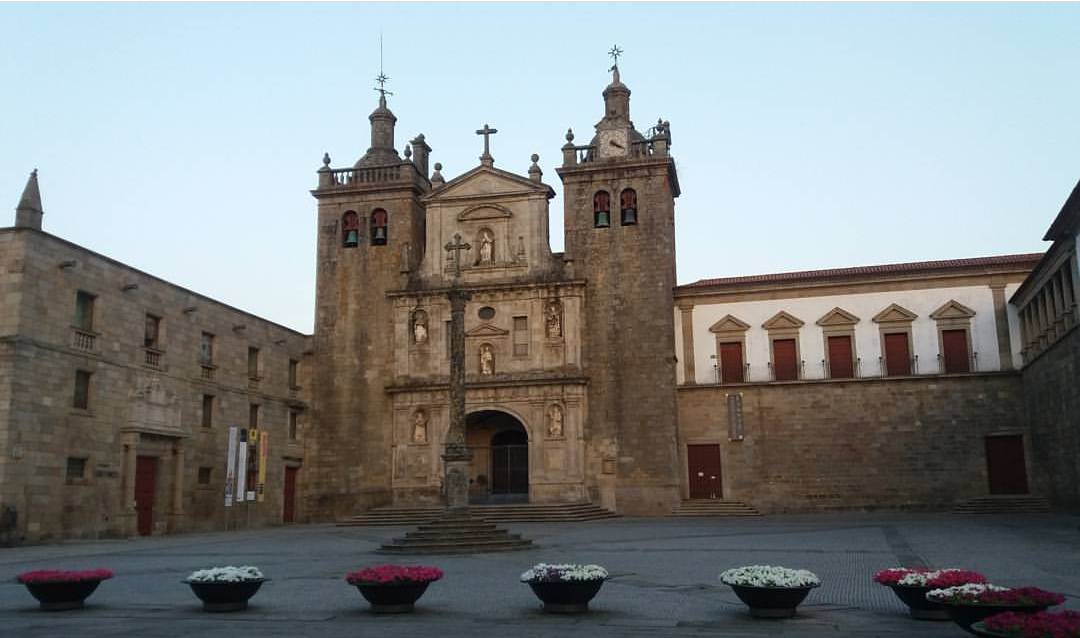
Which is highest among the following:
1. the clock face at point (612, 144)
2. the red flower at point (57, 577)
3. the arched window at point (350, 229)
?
the clock face at point (612, 144)

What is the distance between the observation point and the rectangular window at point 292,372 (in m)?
39.7

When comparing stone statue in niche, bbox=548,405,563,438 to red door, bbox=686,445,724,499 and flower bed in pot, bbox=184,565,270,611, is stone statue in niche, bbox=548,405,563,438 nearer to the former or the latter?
red door, bbox=686,445,724,499

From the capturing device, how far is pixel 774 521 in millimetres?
32062

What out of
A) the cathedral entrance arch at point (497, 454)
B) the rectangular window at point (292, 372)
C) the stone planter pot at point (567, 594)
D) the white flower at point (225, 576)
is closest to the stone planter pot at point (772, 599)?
the stone planter pot at point (567, 594)

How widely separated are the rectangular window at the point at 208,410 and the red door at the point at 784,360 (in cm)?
2131

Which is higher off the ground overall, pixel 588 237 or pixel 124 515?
pixel 588 237

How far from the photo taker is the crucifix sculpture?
76.9ft

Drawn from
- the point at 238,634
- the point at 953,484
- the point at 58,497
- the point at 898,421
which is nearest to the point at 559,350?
the point at 898,421

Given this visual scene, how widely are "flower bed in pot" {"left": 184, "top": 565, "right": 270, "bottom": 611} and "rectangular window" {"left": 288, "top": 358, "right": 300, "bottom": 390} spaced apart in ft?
90.6

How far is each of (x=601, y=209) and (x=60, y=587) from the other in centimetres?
2976

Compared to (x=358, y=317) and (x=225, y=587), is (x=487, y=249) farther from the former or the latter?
(x=225, y=587)

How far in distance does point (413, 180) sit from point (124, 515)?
1861 cm

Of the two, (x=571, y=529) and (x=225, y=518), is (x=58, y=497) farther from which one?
(x=571, y=529)

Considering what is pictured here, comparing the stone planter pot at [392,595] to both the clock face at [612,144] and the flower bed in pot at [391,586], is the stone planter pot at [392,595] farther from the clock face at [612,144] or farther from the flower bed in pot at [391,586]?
the clock face at [612,144]
